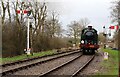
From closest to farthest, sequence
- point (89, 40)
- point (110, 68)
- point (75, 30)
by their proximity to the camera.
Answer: point (110, 68)
point (89, 40)
point (75, 30)

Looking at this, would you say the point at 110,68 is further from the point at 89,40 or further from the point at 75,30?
the point at 75,30

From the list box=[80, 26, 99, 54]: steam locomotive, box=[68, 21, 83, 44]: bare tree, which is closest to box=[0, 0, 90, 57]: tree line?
box=[80, 26, 99, 54]: steam locomotive

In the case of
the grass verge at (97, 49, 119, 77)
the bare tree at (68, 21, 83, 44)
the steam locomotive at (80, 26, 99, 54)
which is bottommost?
the grass verge at (97, 49, 119, 77)

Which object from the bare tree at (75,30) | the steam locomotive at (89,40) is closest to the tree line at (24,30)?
the steam locomotive at (89,40)

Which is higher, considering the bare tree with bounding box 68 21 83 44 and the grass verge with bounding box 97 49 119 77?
the bare tree with bounding box 68 21 83 44

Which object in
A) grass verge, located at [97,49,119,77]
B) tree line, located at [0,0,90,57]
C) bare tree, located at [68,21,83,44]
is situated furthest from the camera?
bare tree, located at [68,21,83,44]

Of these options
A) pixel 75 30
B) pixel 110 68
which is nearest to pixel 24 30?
pixel 110 68

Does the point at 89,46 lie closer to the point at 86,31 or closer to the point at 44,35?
the point at 86,31

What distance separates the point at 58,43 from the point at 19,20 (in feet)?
61.1

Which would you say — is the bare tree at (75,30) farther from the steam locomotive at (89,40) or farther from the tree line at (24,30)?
the steam locomotive at (89,40)

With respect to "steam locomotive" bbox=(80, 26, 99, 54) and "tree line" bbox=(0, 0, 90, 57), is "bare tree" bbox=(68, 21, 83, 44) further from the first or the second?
"steam locomotive" bbox=(80, 26, 99, 54)

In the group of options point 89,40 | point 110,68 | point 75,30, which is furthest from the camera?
point 75,30

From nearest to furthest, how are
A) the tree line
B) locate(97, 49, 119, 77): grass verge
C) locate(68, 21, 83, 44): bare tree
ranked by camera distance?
locate(97, 49, 119, 77): grass verge
the tree line
locate(68, 21, 83, 44): bare tree

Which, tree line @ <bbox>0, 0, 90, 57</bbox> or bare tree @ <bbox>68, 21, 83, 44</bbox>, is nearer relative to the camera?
tree line @ <bbox>0, 0, 90, 57</bbox>
